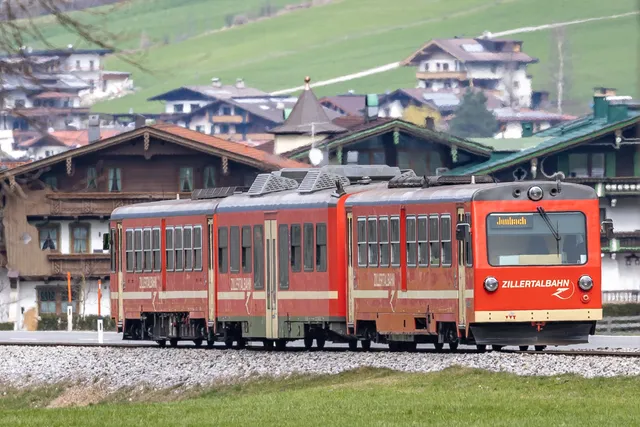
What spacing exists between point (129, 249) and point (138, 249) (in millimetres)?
525

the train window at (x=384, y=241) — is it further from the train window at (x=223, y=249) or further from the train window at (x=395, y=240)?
the train window at (x=223, y=249)

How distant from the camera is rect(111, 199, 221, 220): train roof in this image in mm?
37844

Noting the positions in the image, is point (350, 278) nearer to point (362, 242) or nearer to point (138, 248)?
point (362, 242)

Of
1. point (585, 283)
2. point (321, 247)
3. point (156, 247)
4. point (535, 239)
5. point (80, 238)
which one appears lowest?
point (585, 283)

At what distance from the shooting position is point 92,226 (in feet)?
245

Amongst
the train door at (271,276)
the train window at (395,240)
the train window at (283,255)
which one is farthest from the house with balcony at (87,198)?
the train window at (395,240)

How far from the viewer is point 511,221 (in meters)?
29.7

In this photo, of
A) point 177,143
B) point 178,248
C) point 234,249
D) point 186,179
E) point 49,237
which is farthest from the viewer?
point 49,237

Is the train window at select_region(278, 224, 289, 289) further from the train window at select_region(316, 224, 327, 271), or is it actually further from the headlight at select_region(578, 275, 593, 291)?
the headlight at select_region(578, 275, 593, 291)

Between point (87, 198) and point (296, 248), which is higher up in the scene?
point (87, 198)

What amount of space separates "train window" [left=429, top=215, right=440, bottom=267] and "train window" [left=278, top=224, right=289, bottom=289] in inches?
176

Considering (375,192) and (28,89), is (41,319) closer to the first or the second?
(375,192)

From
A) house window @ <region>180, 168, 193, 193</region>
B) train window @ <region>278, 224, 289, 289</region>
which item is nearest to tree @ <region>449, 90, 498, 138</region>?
house window @ <region>180, 168, 193, 193</region>

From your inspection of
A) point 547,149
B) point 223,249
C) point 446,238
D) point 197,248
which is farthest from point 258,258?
point 547,149
